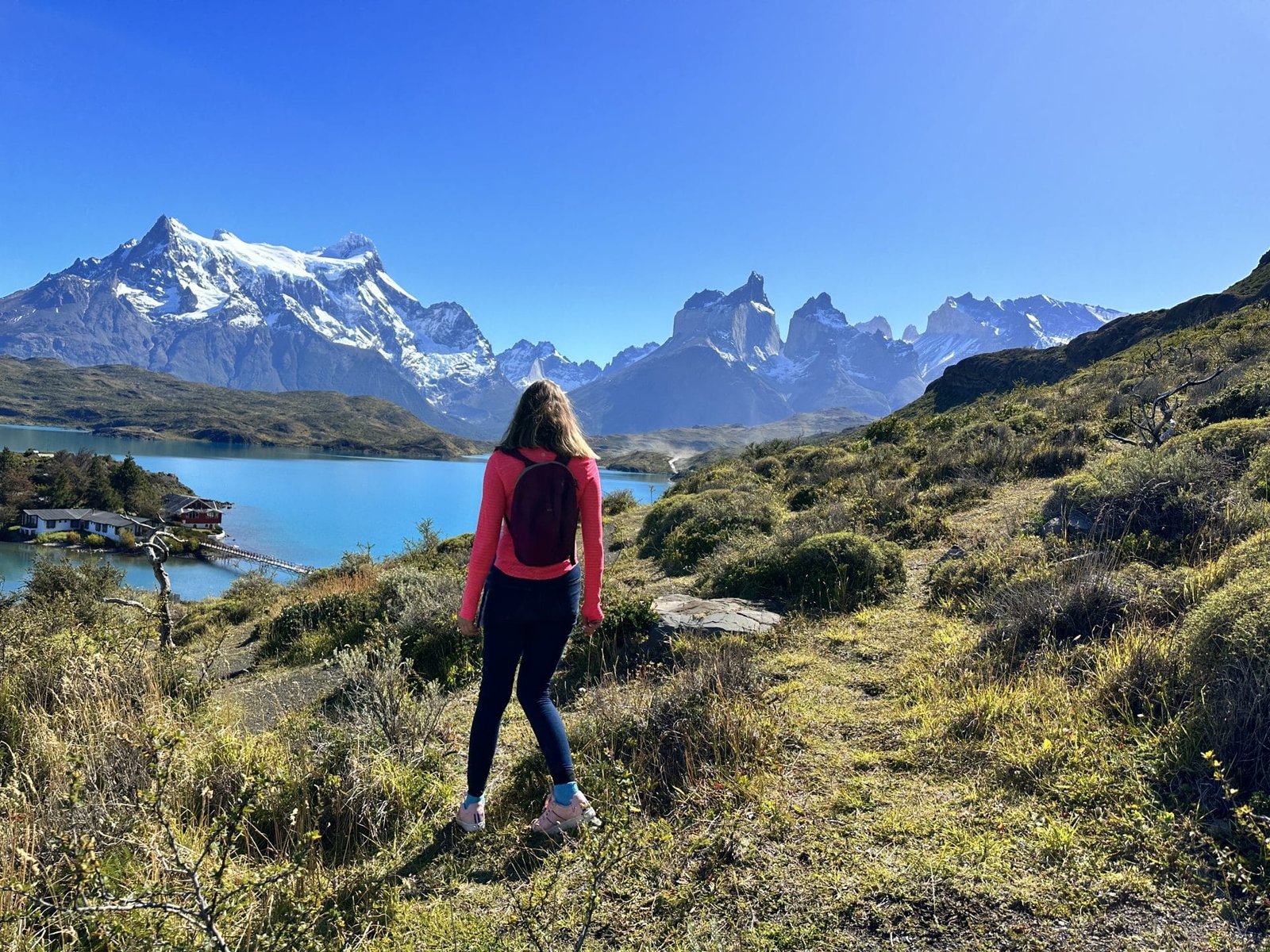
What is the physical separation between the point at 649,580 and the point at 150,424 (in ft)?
611

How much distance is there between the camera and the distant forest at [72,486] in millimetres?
50094

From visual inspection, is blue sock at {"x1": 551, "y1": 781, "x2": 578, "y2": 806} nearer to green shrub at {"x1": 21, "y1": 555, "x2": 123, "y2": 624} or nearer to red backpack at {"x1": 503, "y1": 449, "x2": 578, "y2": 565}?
red backpack at {"x1": 503, "y1": 449, "x2": 578, "y2": 565}

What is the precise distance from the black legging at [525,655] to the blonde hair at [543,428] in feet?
1.96

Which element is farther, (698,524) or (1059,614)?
(698,524)

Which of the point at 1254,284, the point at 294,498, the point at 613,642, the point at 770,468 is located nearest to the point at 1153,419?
the point at 613,642

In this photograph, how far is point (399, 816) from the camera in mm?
2988

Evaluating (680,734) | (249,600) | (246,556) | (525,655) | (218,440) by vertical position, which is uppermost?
(218,440)

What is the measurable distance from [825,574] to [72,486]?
69.0 meters

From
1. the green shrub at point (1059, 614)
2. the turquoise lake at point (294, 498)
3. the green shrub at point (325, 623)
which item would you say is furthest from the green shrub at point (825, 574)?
the turquoise lake at point (294, 498)

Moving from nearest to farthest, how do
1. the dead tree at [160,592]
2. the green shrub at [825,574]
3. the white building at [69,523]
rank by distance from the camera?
the dead tree at [160,592], the green shrub at [825,574], the white building at [69,523]

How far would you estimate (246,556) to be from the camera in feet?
133

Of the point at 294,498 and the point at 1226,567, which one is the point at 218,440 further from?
the point at 1226,567

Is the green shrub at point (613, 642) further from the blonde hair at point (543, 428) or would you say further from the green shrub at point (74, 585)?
the green shrub at point (74, 585)

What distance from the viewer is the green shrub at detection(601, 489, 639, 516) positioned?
1998 centimetres
